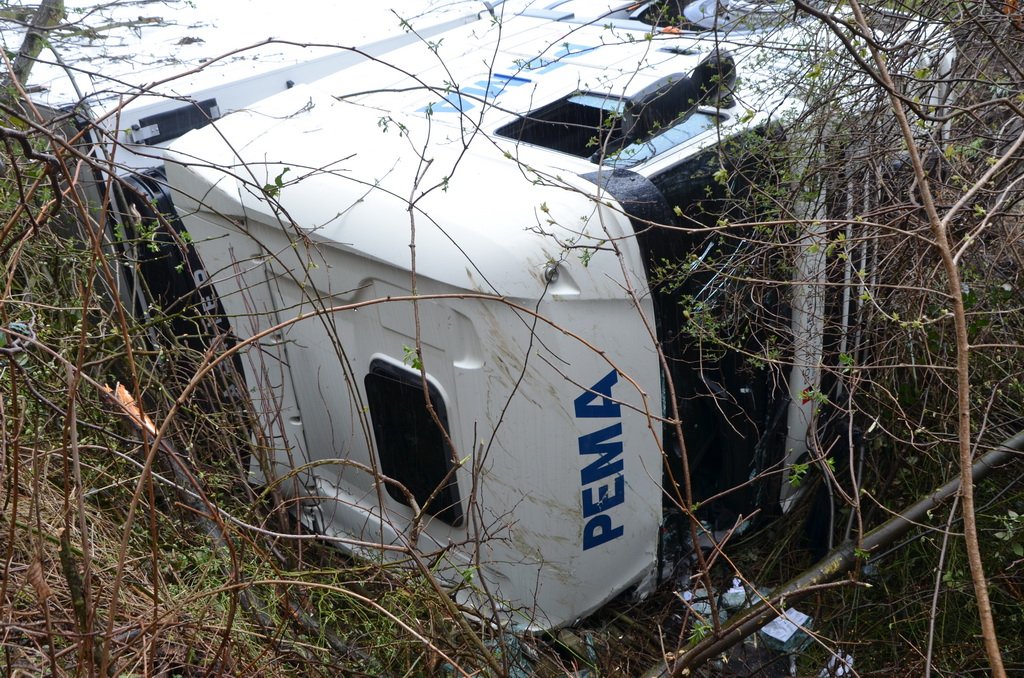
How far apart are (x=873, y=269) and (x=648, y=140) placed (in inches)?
33.8

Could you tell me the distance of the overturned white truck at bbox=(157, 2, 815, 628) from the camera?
2.50 m

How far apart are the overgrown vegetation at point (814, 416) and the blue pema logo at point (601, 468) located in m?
0.36

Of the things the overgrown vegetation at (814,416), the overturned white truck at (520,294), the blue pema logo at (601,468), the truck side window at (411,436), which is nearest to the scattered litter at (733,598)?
the overgrown vegetation at (814,416)

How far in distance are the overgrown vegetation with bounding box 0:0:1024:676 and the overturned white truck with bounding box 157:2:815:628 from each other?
0.54 feet

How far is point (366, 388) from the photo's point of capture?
296cm

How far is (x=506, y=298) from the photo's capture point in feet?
7.99

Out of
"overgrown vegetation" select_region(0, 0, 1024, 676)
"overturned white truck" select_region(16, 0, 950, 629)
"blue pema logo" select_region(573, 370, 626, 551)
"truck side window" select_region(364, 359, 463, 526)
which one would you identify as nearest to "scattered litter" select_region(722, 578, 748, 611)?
"overgrown vegetation" select_region(0, 0, 1024, 676)

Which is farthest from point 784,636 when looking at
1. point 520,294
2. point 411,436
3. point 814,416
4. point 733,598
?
point 520,294

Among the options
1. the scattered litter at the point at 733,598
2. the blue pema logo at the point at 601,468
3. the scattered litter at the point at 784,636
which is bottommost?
the scattered litter at the point at 784,636

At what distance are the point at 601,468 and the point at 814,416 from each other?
662 mm

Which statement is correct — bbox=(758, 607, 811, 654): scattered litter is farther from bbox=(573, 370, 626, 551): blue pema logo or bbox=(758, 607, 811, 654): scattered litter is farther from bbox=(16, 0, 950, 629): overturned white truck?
bbox=(573, 370, 626, 551): blue pema logo

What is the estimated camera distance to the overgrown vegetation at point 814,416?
2.41 meters

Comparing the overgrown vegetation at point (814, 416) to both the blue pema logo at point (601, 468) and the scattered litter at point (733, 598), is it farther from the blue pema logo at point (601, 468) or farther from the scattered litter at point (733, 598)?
the blue pema logo at point (601, 468)

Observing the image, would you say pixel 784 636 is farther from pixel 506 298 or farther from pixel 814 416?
pixel 506 298
